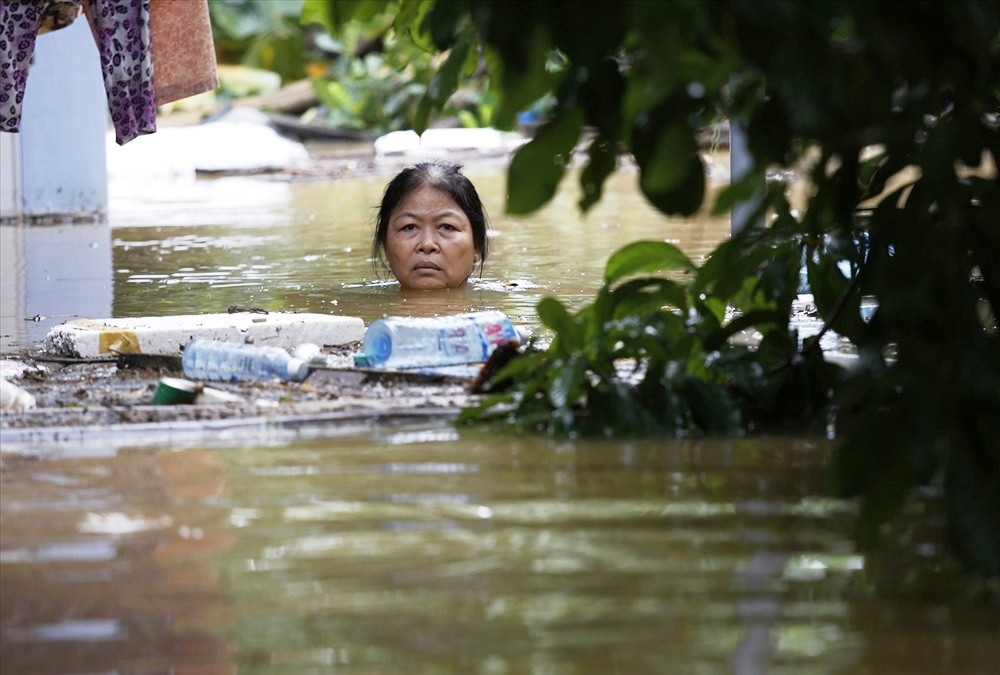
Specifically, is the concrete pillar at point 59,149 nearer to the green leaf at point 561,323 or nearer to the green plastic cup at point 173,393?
the green plastic cup at point 173,393

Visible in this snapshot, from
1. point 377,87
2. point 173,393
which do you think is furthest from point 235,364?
point 377,87

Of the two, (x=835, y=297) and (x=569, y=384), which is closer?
(x=569, y=384)

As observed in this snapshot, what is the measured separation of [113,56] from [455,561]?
182 inches

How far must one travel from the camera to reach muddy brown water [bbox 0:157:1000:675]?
1976mm

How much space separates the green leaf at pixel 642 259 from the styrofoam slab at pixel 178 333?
4.62 ft

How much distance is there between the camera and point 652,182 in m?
1.83

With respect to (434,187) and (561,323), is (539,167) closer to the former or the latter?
(561,323)

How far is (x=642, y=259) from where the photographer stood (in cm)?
318

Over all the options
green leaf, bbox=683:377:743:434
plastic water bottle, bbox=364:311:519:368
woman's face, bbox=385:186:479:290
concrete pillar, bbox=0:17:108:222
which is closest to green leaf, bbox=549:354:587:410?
green leaf, bbox=683:377:743:434

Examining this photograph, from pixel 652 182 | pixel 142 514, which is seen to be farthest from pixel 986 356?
pixel 142 514

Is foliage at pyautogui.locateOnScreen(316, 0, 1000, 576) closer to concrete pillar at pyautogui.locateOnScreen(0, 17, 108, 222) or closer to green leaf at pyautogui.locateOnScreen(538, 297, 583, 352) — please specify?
green leaf at pyautogui.locateOnScreen(538, 297, 583, 352)

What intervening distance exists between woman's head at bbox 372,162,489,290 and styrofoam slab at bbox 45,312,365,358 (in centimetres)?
155

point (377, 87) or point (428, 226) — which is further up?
point (377, 87)

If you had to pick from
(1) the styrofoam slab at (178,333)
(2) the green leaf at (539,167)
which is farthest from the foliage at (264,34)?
(2) the green leaf at (539,167)
